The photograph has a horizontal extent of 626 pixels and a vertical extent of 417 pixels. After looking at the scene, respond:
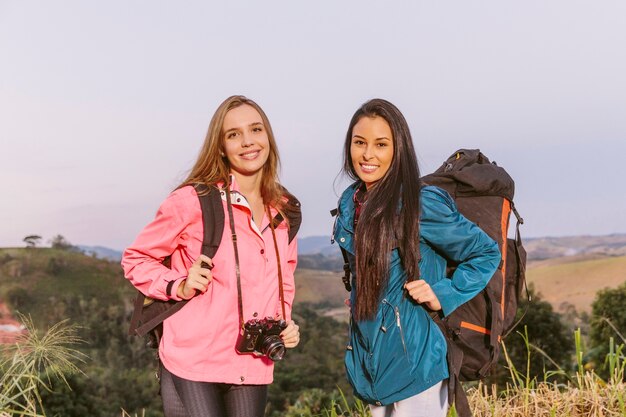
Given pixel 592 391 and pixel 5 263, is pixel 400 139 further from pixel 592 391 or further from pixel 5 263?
pixel 5 263

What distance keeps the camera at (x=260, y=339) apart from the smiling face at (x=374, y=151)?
698mm

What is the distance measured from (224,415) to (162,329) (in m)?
0.43

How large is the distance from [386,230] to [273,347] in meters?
0.68

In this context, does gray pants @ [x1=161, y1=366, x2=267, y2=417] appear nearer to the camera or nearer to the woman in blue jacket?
the camera

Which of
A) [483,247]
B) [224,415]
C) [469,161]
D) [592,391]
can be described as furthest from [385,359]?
[592,391]

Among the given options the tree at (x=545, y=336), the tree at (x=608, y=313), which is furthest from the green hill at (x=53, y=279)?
the tree at (x=608, y=313)

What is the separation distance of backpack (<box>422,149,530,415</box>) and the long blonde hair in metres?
0.70

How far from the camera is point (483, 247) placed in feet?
8.46

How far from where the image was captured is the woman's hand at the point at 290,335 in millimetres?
2875

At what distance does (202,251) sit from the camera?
276 centimetres

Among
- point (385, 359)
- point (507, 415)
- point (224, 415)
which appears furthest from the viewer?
point (507, 415)

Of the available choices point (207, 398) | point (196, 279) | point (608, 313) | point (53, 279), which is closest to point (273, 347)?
point (207, 398)

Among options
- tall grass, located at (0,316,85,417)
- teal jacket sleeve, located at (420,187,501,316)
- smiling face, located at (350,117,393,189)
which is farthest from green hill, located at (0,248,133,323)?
teal jacket sleeve, located at (420,187,501,316)

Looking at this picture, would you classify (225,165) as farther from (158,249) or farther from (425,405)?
(425,405)
